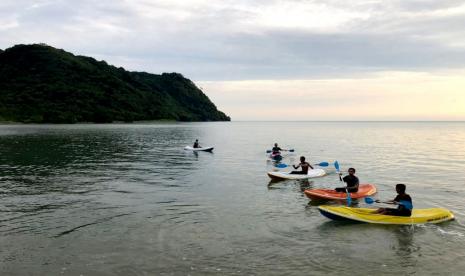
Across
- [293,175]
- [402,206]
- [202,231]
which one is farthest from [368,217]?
[293,175]

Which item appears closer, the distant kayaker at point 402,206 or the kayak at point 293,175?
the distant kayaker at point 402,206

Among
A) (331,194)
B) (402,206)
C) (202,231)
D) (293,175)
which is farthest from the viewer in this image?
(293,175)

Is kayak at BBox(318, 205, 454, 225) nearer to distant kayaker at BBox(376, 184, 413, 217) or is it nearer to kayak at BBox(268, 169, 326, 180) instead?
distant kayaker at BBox(376, 184, 413, 217)

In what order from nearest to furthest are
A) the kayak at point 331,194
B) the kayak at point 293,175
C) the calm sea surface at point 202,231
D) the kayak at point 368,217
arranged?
the calm sea surface at point 202,231 < the kayak at point 368,217 < the kayak at point 331,194 < the kayak at point 293,175

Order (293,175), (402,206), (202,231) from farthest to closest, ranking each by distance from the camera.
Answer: (293,175)
(402,206)
(202,231)

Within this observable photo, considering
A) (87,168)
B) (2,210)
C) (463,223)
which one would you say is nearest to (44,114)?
(87,168)

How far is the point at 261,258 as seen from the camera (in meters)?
14.3

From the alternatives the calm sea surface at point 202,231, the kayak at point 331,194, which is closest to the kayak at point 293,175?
the calm sea surface at point 202,231

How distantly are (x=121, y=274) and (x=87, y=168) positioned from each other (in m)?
28.6

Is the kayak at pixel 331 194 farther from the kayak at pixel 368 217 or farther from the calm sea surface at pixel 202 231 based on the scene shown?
the kayak at pixel 368 217

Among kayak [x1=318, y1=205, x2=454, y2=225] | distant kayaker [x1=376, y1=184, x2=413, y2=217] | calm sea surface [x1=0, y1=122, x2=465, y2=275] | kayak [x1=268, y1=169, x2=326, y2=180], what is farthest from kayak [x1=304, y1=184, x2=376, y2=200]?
kayak [x1=268, y1=169, x2=326, y2=180]

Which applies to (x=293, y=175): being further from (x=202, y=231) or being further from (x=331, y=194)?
(x=202, y=231)

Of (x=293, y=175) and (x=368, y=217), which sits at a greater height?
(x=293, y=175)

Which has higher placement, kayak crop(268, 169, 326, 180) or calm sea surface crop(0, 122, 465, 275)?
kayak crop(268, 169, 326, 180)
